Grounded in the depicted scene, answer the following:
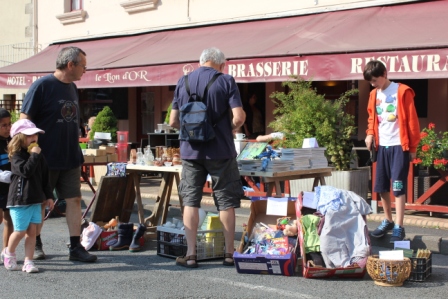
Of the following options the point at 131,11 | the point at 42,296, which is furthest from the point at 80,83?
the point at 42,296

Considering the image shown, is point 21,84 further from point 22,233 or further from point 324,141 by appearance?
point 22,233

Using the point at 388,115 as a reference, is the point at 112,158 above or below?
below

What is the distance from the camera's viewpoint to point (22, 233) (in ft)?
21.2

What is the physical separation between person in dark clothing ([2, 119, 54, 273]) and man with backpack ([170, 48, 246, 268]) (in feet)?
4.07

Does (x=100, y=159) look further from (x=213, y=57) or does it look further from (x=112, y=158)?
(x=213, y=57)

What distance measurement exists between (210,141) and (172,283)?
1.26m

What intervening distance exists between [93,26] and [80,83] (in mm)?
3415

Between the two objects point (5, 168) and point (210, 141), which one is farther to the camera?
point (5, 168)

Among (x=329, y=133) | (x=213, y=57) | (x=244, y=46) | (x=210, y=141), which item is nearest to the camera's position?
(x=210, y=141)

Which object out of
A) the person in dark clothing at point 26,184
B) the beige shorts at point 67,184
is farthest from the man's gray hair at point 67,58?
the beige shorts at point 67,184

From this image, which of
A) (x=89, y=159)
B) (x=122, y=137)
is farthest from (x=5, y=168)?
(x=122, y=137)

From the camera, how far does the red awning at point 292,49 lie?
9531 mm

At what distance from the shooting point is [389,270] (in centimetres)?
578

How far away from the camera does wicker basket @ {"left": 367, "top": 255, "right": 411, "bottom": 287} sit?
5.78 meters
